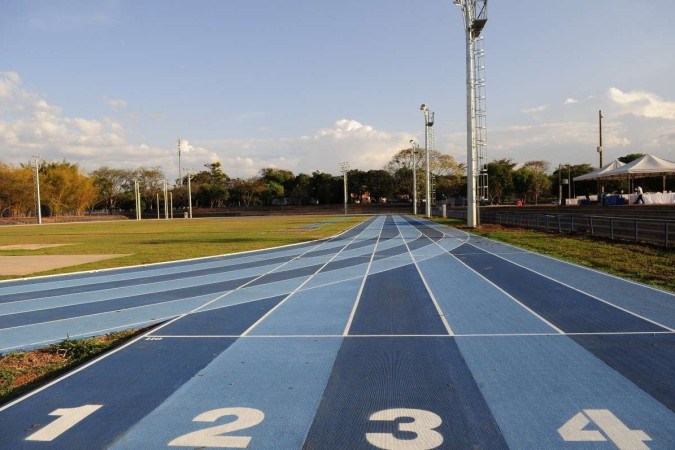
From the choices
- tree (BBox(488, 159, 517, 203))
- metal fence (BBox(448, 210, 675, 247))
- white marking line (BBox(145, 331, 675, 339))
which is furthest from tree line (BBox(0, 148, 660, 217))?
white marking line (BBox(145, 331, 675, 339))

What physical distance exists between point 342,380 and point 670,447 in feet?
9.09

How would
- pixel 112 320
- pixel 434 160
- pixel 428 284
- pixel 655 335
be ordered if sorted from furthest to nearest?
pixel 434 160 < pixel 428 284 < pixel 112 320 < pixel 655 335

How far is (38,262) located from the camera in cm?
1702

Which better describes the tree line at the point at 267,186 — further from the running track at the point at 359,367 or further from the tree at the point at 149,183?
the running track at the point at 359,367

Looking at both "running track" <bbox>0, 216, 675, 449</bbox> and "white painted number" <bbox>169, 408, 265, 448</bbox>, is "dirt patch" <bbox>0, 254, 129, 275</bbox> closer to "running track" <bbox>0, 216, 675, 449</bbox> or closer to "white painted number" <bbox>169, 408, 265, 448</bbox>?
"running track" <bbox>0, 216, 675, 449</bbox>

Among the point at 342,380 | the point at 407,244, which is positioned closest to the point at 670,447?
the point at 342,380

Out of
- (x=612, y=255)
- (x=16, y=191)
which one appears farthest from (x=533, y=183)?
(x=16, y=191)

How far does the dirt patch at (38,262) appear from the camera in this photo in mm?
14812

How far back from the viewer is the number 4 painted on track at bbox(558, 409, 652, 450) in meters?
3.63

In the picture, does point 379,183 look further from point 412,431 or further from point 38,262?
point 412,431

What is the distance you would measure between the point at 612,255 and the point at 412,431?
14.0 m

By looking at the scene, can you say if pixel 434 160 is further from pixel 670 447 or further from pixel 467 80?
pixel 670 447

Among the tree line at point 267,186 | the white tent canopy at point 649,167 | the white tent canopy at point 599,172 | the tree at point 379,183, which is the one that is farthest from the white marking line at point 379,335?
the tree at point 379,183

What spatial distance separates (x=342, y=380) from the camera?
16.5ft
